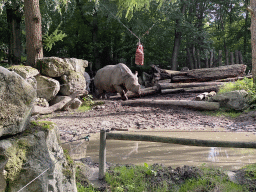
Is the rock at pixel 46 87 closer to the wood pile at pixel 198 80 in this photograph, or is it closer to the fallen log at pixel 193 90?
the wood pile at pixel 198 80

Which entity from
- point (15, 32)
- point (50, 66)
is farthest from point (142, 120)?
point (15, 32)

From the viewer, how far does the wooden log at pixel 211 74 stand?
12.9m

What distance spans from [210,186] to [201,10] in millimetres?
20787

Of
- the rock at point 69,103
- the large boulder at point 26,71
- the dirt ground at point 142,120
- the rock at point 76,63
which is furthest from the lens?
the rock at point 76,63

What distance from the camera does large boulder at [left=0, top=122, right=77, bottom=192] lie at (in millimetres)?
1889

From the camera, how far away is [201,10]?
2127 cm

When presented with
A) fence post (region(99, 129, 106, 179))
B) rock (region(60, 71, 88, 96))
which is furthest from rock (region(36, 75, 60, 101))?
fence post (region(99, 129, 106, 179))

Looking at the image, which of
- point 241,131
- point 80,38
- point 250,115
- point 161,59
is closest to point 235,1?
point 161,59

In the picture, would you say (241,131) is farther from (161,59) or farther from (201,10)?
(201,10)

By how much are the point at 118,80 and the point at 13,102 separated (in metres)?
10.0

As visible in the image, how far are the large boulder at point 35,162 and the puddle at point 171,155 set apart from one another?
205cm

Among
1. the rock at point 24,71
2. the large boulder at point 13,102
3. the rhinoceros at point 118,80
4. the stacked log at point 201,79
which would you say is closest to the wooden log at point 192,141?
Answer: the large boulder at point 13,102

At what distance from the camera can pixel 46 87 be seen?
8586 millimetres

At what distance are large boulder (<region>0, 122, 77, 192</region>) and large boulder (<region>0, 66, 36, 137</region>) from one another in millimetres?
103
